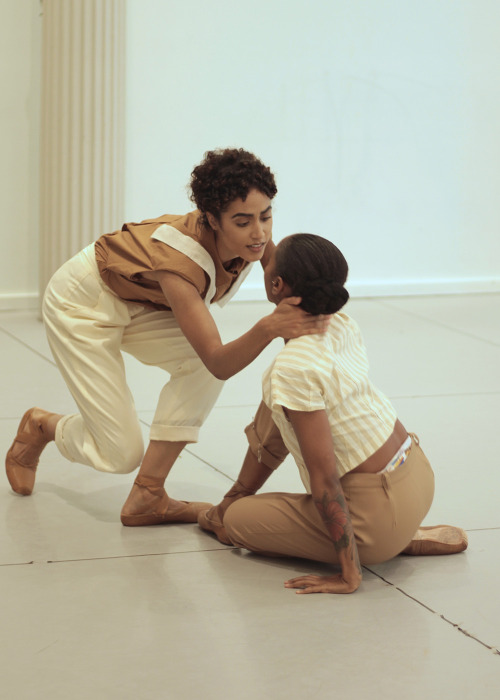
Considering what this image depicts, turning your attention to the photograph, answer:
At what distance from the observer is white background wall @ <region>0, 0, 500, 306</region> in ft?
19.4

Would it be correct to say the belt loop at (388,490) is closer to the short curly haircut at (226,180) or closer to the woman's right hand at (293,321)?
the woman's right hand at (293,321)

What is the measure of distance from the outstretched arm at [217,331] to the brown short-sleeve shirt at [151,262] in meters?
0.04

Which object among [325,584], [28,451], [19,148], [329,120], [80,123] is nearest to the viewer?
[325,584]

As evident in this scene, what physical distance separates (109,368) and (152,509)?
0.40 meters

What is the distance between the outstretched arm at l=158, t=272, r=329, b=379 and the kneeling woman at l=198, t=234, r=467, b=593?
3cm

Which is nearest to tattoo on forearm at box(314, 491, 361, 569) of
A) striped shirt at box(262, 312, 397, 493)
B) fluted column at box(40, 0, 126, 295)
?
striped shirt at box(262, 312, 397, 493)

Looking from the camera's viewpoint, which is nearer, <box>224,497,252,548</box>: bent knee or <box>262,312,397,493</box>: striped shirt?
<box>262,312,397,493</box>: striped shirt

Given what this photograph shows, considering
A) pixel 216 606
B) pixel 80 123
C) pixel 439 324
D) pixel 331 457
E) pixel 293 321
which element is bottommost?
pixel 439 324

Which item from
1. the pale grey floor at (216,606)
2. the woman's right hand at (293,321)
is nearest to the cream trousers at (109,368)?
the pale grey floor at (216,606)

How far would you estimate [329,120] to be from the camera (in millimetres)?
6445

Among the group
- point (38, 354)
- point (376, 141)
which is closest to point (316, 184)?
point (376, 141)

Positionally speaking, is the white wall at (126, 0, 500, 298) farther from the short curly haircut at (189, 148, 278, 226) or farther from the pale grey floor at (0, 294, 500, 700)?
the short curly haircut at (189, 148, 278, 226)

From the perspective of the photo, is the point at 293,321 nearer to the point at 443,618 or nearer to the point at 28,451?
the point at 443,618

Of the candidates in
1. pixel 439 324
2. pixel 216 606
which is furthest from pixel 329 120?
pixel 216 606
